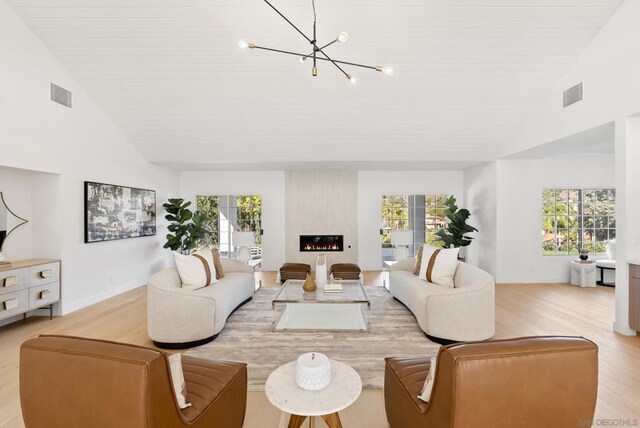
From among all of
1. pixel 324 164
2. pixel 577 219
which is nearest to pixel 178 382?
pixel 324 164

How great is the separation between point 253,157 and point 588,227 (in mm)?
7147

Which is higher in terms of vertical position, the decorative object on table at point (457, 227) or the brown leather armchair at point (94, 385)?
the decorative object on table at point (457, 227)

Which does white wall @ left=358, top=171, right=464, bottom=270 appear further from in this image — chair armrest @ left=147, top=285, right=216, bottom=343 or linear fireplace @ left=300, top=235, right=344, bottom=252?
chair armrest @ left=147, top=285, right=216, bottom=343

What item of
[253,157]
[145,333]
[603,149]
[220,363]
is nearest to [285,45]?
[253,157]

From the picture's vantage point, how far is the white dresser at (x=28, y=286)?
341cm

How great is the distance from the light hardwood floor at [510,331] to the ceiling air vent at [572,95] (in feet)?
9.78

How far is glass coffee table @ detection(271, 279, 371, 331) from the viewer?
11.3 ft

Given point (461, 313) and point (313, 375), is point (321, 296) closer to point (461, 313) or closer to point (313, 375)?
point (461, 313)

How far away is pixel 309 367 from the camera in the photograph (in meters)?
1.51

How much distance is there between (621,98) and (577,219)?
12.0 feet

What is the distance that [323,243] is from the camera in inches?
289

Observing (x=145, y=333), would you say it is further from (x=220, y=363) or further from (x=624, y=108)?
A: (x=624, y=108)

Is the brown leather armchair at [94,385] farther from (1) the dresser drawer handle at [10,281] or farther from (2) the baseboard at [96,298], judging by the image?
(2) the baseboard at [96,298]

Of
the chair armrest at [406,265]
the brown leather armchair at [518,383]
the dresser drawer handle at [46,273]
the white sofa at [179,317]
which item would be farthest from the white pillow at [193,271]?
the brown leather armchair at [518,383]
